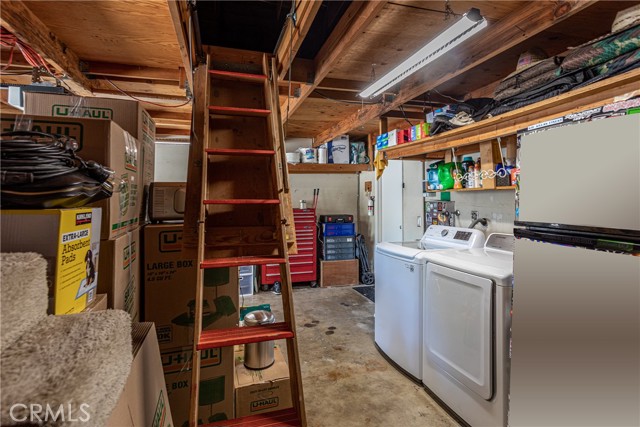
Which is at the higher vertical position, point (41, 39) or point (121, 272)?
point (41, 39)

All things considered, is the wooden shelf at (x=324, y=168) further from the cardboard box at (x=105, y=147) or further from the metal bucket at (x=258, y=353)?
the cardboard box at (x=105, y=147)

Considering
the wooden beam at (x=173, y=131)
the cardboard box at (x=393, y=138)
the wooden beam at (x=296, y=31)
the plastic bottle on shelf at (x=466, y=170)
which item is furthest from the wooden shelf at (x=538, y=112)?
the wooden beam at (x=173, y=131)

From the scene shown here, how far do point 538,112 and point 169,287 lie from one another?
2398mm

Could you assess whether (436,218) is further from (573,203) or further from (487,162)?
(573,203)

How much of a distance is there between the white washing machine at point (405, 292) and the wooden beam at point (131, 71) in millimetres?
2384

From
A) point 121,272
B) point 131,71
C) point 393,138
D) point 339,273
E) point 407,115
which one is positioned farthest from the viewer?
point 339,273

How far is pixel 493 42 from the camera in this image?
6.17 feet

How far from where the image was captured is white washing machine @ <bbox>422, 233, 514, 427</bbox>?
1.78 m

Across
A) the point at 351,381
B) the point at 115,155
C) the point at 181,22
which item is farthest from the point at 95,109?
the point at 351,381

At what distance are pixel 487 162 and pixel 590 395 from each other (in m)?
1.79

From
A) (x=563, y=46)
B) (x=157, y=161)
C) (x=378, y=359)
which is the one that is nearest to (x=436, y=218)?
(x=378, y=359)

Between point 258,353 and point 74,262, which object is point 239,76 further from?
point 258,353

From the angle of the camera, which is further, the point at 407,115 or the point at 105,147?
the point at 407,115

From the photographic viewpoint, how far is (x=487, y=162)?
8.23 ft
